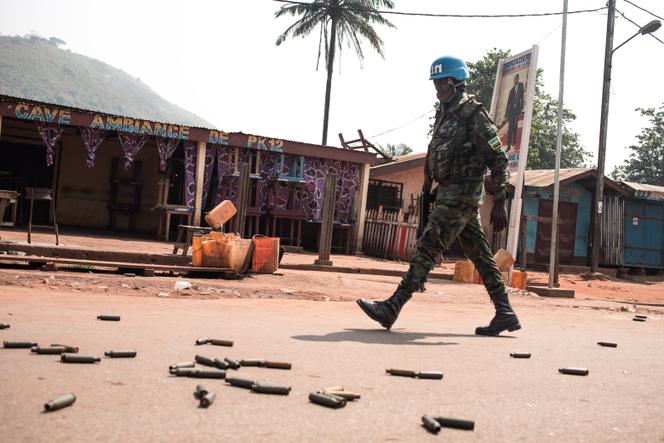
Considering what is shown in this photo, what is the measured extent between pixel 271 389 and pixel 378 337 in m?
2.22

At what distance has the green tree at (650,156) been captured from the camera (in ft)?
154

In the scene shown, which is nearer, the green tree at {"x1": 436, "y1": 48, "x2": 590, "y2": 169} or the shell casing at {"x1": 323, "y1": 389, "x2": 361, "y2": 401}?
the shell casing at {"x1": 323, "y1": 389, "x2": 361, "y2": 401}

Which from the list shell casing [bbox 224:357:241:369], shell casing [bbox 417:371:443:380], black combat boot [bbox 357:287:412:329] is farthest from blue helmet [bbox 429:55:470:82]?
shell casing [bbox 224:357:241:369]

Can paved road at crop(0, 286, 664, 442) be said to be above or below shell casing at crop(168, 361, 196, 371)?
below

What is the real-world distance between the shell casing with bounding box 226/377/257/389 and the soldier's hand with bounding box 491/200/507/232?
3121 millimetres

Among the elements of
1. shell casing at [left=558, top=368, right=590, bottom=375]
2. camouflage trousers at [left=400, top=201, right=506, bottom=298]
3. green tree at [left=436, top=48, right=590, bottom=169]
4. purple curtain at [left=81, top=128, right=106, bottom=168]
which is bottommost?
shell casing at [left=558, top=368, right=590, bottom=375]

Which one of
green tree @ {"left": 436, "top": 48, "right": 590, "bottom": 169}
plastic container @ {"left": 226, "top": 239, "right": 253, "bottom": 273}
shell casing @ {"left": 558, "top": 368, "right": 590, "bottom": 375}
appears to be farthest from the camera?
green tree @ {"left": 436, "top": 48, "right": 590, "bottom": 169}

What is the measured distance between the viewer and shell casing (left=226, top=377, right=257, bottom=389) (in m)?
3.53

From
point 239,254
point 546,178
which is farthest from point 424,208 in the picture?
A: point 546,178

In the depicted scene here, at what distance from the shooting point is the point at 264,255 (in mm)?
11203

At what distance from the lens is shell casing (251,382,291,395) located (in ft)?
11.3

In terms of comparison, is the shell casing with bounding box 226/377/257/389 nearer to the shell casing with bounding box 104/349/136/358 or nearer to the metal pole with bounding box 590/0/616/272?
the shell casing with bounding box 104/349/136/358

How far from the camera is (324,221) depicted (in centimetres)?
1336

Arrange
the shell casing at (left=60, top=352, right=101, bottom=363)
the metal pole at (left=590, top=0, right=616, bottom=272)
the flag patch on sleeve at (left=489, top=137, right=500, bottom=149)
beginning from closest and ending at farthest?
the shell casing at (left=60, top=352, right=101, bottom=363)
the flag patch on sleeve at (left=489, top=137, right=500, bottom=149)
the metal pole at (left=590, top=0, right=616, bottom=272)
